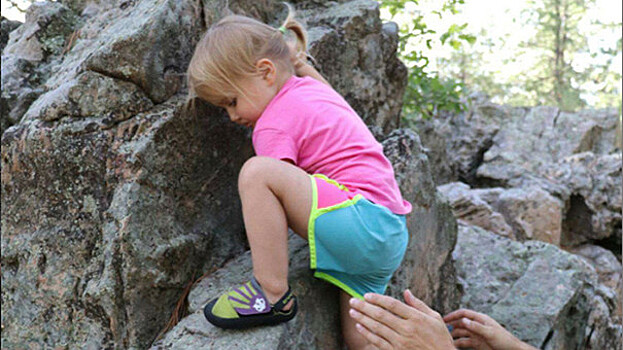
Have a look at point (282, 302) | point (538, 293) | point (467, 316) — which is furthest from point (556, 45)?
point (282, 302)

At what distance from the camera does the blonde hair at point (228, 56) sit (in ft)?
8.54

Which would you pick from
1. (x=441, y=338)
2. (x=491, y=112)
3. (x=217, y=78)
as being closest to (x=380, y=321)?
(x=441, y=338)

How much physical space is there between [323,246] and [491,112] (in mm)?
6532

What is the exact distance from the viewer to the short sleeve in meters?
2.49

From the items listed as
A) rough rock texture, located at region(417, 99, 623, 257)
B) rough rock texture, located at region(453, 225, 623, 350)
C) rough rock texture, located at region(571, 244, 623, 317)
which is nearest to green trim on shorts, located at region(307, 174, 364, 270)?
rough rock texture, located at region(453, 225, 623, 350)

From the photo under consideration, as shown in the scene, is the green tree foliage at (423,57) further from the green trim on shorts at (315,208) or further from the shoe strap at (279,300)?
the shoe strap at (279,300)

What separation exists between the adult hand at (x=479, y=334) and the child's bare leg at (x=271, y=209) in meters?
1.17

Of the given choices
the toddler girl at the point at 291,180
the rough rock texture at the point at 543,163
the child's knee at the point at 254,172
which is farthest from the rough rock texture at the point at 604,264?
the child's knee at the point at 254,172

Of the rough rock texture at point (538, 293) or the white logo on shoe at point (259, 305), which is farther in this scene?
the rough rock texture at point (538, 293)

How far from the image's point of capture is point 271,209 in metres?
2.32

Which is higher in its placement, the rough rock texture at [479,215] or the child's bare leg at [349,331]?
the child's bare leg at [349,331]

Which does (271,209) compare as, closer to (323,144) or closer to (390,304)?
(323,144)

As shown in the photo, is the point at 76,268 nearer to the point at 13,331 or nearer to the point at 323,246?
the point at 13,331

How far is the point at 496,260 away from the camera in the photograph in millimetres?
4211
